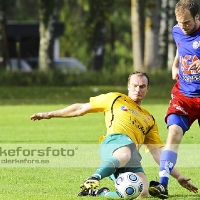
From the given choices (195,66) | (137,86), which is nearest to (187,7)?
(195,66)

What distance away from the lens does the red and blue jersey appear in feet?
30.3

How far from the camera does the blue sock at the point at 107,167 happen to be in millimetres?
8373

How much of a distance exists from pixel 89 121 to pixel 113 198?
11261 mm

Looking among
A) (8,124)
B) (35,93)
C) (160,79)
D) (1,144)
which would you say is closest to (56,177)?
(1,144)

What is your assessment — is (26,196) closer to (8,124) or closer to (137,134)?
(137,134)

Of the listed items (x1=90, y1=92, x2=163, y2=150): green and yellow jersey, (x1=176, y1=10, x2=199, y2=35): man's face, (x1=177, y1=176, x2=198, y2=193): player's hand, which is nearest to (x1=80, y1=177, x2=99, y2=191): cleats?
(x1=90, y1=92, x2=163, y2=150): green and yellow jersey

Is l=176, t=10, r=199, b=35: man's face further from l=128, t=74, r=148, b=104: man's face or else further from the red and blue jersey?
l=128, t=74, r=148, b=104: man's face

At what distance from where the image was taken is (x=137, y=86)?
9.07 metres

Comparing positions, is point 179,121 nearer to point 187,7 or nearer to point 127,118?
point 127,118

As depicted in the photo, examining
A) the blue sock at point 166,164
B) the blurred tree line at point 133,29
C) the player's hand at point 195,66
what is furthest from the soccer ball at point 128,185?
the blurred tree line at point 133,29

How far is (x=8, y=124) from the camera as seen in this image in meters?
18.7

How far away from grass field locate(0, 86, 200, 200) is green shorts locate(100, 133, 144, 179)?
0.48 meters

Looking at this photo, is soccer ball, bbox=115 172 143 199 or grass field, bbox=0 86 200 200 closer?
soccer ball, bbox=115 172 143 199

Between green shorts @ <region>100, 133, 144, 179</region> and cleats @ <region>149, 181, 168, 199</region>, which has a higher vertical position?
green shorts @ <region>100, 133, 144, 179</region>
